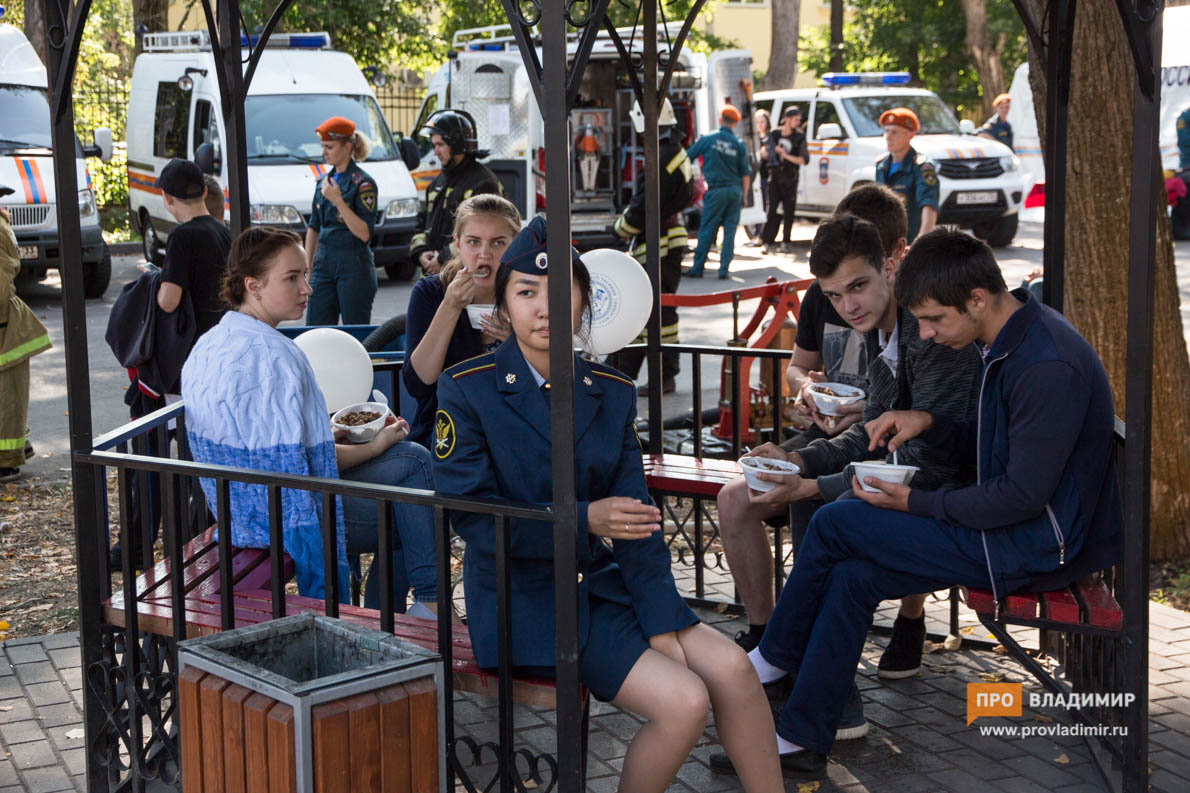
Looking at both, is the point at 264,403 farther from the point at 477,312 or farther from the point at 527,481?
the point at 527,481

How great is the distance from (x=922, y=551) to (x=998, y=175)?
16.1 metres

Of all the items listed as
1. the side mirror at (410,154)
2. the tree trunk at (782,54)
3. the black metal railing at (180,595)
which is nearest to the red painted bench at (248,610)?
the black metal railing at (180,595)

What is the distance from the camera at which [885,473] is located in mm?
3904

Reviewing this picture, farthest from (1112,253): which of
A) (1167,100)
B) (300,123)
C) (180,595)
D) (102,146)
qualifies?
(1167,100)

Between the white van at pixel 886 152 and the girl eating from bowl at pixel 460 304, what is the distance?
1404 cm

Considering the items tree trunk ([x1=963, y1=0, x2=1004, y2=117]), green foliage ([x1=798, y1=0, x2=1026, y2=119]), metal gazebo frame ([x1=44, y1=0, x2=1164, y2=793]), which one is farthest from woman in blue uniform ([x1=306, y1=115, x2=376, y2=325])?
green foliage ([x1=798, y1=0, x2=1026, y2=119])

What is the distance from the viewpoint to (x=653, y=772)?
3273mm

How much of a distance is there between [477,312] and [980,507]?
194 cm

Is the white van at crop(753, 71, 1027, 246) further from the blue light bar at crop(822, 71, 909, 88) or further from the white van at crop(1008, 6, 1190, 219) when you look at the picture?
the white van at crop(1008, 6, 1190, 219)

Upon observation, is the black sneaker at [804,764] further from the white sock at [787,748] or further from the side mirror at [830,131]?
the side mirror at [830,131]

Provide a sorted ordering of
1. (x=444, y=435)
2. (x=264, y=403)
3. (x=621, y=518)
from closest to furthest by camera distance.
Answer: (x=621, y=518) < (x=444, y=435) < (x=264, y=403)

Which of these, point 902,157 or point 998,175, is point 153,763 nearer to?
point 902,157

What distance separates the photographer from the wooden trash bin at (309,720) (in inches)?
109

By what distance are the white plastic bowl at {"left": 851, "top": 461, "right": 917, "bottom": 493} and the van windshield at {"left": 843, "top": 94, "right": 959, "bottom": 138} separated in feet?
53.3
